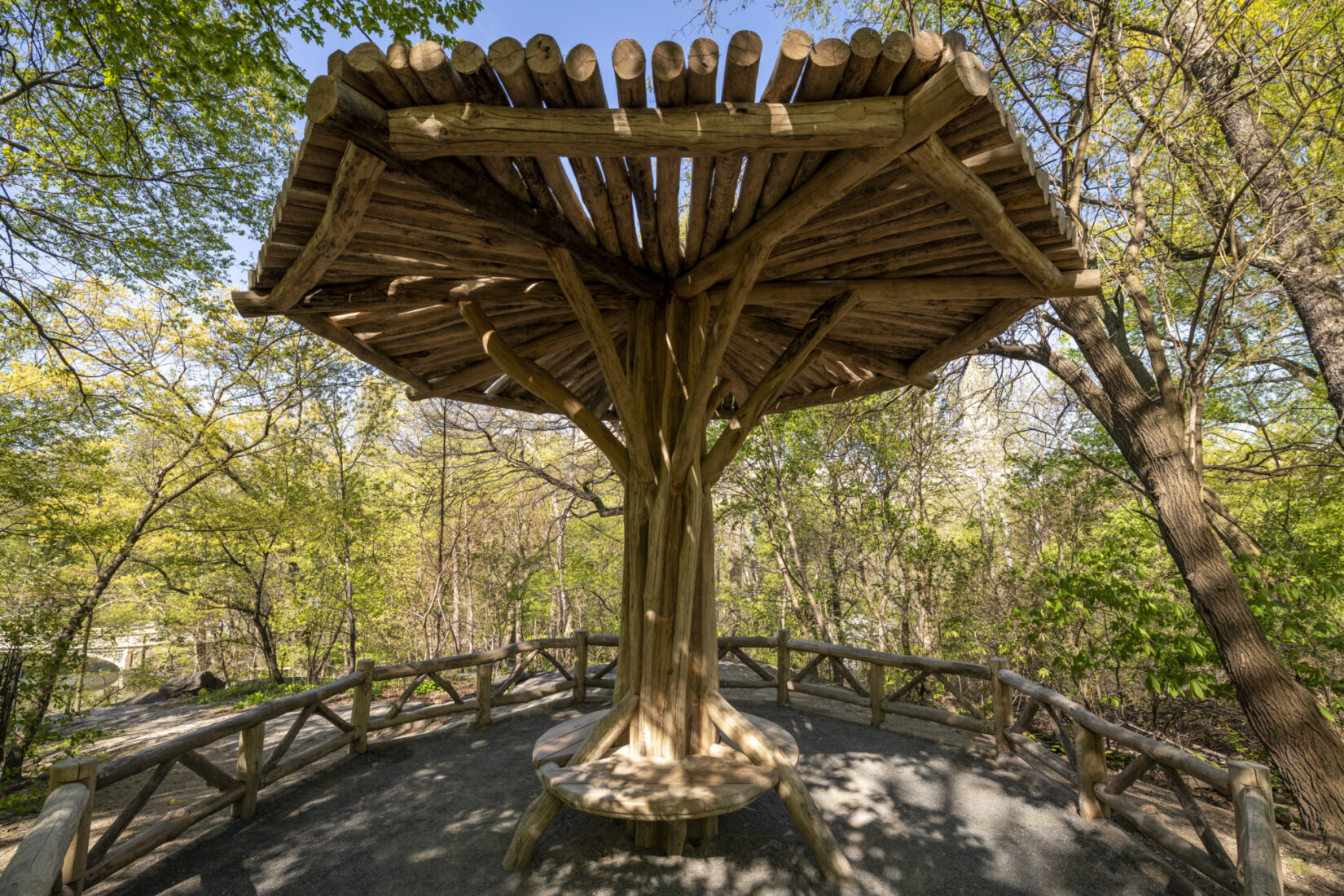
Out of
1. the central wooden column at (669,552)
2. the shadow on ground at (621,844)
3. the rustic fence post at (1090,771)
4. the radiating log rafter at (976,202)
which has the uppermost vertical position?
the radiating log rafter at (976,202)

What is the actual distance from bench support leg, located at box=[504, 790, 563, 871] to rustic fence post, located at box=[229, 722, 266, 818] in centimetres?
216

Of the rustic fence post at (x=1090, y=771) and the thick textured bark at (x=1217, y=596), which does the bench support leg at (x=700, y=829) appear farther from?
the thick textured bark at (x=1217, y=596)

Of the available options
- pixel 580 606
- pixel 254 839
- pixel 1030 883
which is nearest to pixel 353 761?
pixel 254 839

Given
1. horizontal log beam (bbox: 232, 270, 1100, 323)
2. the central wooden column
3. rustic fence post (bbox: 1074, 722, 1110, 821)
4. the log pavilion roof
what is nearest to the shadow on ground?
rustic fence post (bbox: 1074, 722, 1110, 821)

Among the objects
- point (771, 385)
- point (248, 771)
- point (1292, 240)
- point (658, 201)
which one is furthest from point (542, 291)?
point (1292, 240)

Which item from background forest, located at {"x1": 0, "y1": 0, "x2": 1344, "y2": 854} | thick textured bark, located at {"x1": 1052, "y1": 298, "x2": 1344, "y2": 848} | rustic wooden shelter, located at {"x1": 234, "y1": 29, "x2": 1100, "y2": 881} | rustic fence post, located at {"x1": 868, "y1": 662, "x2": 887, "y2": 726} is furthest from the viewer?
rustic fence post, located at {"x1": 868, "y1": 662, "x2": 887, "y2": 726}

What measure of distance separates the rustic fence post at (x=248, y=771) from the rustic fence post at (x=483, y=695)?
2117 millimetres

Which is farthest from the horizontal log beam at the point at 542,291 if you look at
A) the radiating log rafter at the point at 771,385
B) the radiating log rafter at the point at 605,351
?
the radiating log rafter at the point at 605,351

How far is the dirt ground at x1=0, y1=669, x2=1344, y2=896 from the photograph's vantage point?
326 cm

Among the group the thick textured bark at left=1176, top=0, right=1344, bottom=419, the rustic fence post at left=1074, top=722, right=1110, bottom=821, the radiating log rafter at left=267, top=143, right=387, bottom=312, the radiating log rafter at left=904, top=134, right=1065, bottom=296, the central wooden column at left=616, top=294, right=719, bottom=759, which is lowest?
the rustic fence post at left=1074, top=722, right=1110, bottom=821

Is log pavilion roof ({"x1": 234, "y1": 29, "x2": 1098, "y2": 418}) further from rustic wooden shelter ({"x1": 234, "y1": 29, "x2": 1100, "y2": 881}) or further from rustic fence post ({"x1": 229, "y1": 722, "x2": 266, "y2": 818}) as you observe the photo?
rustic fence post ({"x1": 229, "y1": 722, "x2": 266, "y2": 818})

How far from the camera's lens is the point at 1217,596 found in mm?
4676

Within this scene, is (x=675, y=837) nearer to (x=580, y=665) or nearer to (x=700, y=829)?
(x=700, y=829)

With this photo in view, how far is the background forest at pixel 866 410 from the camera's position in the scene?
4895mm
